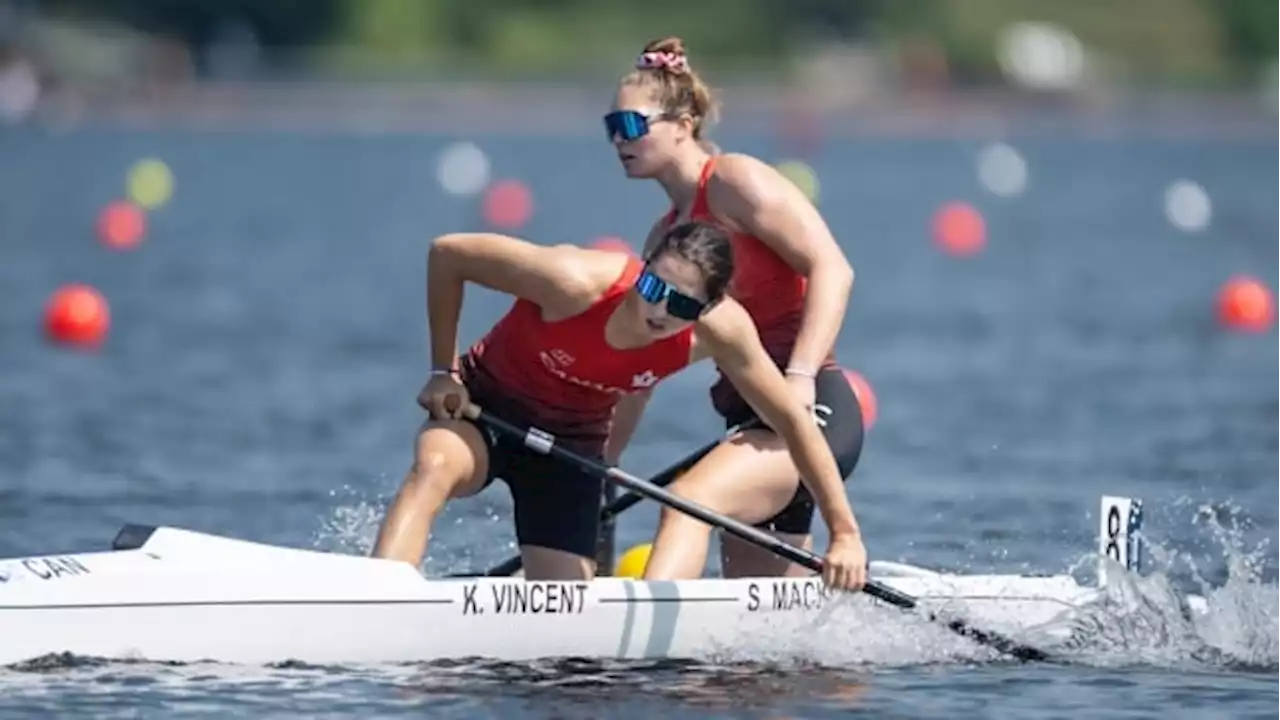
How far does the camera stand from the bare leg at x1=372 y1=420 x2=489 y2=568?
897 cm

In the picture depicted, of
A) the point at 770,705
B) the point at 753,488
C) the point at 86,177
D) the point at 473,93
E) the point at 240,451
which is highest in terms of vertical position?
the point at 473,93

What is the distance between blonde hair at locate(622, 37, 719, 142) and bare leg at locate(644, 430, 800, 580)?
40.6 inches

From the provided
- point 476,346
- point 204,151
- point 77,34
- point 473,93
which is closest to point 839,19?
point 473,93

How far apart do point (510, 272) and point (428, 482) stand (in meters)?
0.76

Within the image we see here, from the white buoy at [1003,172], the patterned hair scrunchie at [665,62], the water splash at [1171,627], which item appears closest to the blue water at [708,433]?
the water splash at [1171,627]

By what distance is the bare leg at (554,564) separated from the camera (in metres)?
9.30

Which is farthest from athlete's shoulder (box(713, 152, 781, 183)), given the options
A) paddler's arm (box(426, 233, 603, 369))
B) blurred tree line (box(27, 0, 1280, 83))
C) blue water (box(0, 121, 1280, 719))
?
blurred tree line (box(27, 0, 1280, 83))

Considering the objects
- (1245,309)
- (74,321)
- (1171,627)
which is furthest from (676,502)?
(1245,309)

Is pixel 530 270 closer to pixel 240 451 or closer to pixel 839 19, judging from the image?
pixel 240 451

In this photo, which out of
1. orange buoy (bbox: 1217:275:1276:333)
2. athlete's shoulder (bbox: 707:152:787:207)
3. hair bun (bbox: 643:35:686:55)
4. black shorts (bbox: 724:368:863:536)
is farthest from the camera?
orange buoy (bbox: 1217:275:1276:333)

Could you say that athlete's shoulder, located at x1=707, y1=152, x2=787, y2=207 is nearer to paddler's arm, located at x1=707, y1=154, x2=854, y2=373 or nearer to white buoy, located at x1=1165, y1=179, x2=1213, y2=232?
paddler's arm, located at x1=707, y1=154, x2=854, y2=373

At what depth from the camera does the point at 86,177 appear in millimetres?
47250

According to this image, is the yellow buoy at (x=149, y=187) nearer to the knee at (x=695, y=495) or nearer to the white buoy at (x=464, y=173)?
the white buoy at (x=464, y=173)

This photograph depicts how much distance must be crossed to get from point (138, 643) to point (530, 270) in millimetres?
1724
